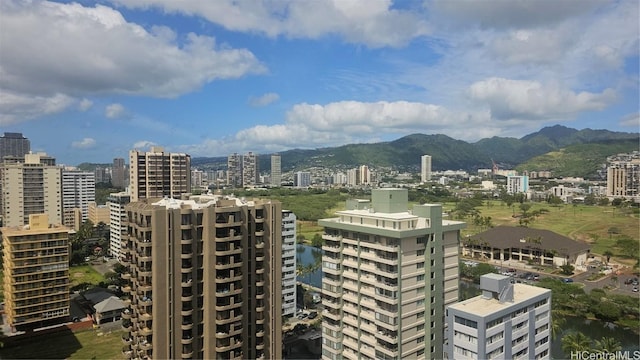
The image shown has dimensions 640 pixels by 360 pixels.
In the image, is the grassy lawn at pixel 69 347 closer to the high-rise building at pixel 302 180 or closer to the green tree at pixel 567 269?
the green tree at pixel 567 269

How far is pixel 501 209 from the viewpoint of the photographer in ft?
239

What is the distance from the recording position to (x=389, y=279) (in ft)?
51.3

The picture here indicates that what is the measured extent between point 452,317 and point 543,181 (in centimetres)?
12191

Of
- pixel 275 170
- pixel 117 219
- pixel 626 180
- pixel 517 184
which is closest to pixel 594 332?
pixel 117 219

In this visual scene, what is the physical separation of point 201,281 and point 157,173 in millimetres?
31817

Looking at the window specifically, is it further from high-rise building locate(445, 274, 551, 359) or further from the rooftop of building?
the rooftop of building

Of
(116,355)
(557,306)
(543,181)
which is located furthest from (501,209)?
(116,355)

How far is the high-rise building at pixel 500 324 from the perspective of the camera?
12.3 meters

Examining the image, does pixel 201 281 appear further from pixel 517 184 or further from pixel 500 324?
pixel 517 184

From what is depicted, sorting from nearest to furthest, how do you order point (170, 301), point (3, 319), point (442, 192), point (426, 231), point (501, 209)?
point (170, 301) < point (426, 231) < point (3, 319) < point (501, 209) < point (442, 192)

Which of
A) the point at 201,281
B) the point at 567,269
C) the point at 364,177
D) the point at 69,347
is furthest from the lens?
the point at 364,177

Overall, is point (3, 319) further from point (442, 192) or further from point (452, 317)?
point (442, 192)

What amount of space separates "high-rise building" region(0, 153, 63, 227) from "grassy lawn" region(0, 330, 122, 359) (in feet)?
95.0

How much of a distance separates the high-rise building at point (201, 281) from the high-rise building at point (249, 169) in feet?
316
